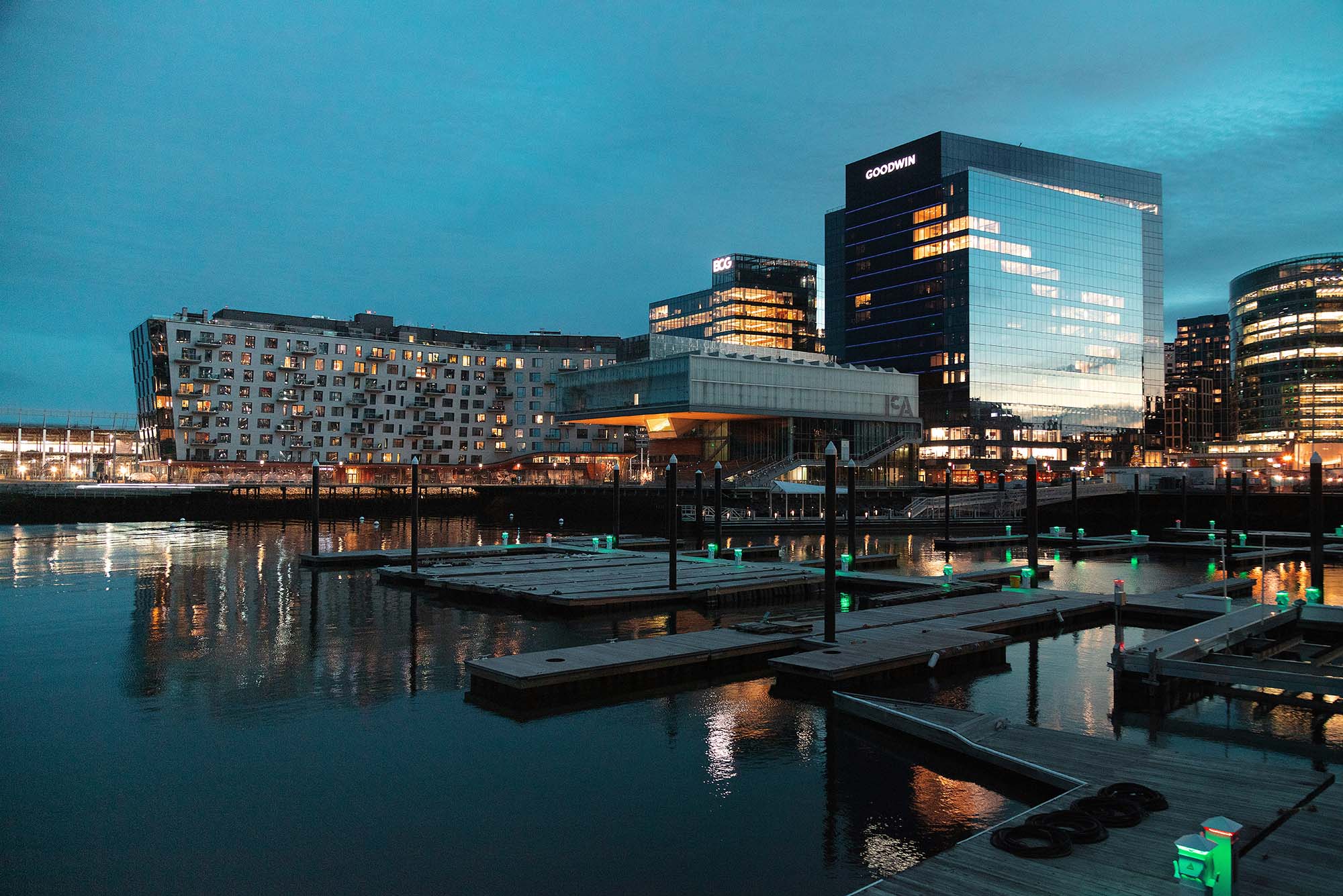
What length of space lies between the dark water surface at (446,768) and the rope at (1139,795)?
2.04 metres

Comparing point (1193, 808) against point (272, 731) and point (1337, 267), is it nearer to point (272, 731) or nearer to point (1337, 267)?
point (272, 731)

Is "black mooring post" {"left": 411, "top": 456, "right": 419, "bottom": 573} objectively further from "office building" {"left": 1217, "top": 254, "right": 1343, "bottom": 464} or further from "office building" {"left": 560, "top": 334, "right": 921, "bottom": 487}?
"office building" {"left": 1217, "top": 254, "right": 1343, "bottom": 464}

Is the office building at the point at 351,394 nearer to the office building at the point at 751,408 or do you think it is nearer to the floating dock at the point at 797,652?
the office building at the point at 751,408

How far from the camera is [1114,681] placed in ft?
74.1

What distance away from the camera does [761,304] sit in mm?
190000

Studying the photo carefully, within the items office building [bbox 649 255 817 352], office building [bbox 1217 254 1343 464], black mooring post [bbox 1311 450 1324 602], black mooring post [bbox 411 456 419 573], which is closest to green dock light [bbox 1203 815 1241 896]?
black mooring post [bbox 1311 450 1324 602]

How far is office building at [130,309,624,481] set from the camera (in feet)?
401

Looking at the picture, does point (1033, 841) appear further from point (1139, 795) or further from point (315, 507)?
point (315, 507)

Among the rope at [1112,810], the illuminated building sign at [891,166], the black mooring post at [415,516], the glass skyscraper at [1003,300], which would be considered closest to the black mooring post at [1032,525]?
the black mooring post at [415,516]

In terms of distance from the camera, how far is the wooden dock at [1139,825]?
10438 millimetres

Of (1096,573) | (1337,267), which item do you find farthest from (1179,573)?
(1337,267)

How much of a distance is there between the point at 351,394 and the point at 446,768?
407 ft

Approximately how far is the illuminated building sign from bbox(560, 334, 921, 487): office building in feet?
164

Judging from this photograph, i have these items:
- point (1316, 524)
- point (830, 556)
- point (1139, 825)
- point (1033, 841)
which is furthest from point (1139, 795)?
point (1316, 524)
